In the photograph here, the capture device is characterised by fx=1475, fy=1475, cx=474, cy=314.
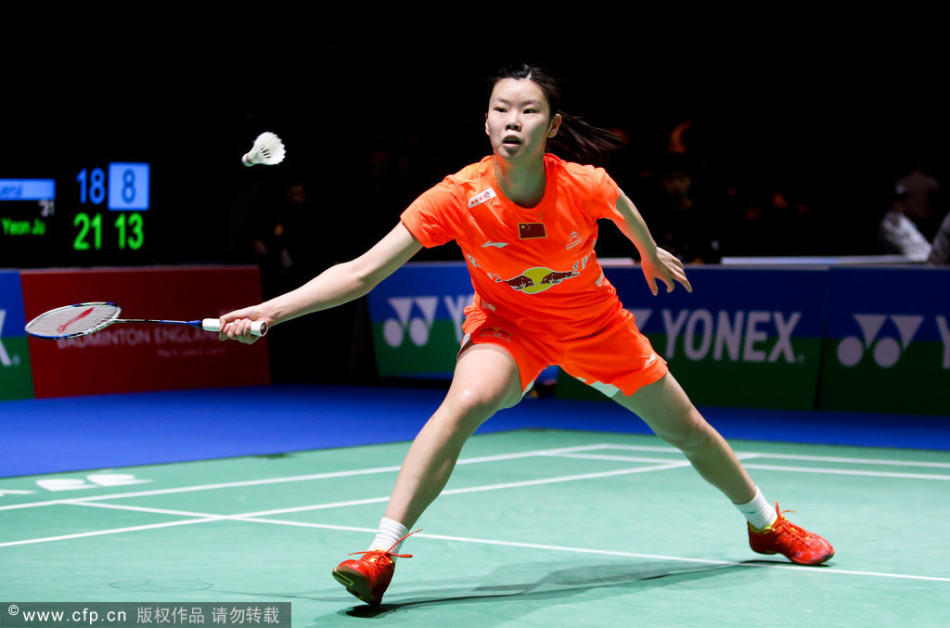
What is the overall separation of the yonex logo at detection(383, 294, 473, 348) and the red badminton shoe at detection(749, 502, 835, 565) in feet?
23.4

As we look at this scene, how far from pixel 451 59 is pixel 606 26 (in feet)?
6.77

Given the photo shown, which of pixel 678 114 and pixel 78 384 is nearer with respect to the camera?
pixel 78 384

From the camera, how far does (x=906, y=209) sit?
57.6 ft

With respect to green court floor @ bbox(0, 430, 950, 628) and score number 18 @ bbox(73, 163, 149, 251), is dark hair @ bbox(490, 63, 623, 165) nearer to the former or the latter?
green court floor @ bbox(0, 430, 950, 628)

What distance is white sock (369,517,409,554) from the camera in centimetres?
458

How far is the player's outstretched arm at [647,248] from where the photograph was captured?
4.94 m

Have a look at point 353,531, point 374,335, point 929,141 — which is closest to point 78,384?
point 374,335

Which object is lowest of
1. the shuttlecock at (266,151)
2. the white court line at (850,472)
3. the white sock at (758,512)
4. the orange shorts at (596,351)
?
the white court line at (850,472)

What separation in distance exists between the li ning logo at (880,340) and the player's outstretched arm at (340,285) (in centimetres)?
667

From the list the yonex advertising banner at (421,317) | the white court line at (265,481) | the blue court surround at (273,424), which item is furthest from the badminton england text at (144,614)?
the yonex advertising banner at (421,317)

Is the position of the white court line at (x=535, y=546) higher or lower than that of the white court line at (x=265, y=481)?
higher

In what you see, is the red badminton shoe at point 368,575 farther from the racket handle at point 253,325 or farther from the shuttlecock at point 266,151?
the shuttlecock at point 266,151

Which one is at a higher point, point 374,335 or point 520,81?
point 520,81

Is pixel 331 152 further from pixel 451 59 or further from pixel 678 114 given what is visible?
pixel 678 114
